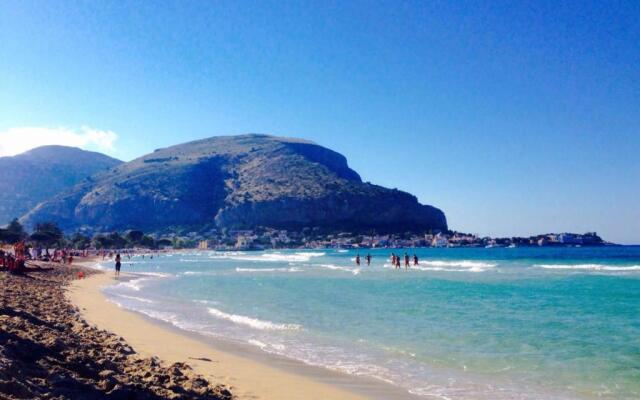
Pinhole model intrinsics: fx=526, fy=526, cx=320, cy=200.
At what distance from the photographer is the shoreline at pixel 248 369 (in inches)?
312

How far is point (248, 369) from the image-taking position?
9477 millimetres

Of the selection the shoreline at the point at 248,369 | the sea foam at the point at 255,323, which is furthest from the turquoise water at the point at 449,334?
the shoreline at the point at 248,369

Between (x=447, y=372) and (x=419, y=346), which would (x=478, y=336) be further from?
(x=447, y=372)

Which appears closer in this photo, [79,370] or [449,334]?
[79,370]

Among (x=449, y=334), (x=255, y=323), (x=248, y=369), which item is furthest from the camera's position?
(x=255, y=323)

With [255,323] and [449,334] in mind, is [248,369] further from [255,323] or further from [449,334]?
[255,323]

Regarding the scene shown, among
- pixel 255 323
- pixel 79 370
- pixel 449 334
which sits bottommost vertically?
pixel 255 323

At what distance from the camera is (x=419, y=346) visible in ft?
38.5

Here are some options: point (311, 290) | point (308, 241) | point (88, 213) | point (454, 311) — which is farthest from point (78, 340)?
point (88, 213)

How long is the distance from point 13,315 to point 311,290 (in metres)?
18.4

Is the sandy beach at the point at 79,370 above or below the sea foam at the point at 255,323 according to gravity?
above

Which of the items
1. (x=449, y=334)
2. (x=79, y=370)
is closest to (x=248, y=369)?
(x=79, y=370)

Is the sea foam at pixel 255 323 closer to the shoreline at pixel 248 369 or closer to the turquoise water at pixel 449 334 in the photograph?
the turquoise water at pixel 449 334

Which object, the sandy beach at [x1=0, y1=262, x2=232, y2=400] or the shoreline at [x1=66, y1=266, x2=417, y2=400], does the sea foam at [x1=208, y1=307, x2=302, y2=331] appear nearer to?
the shoreline at [x1=66, y1=266, x2=417, y2=400]
